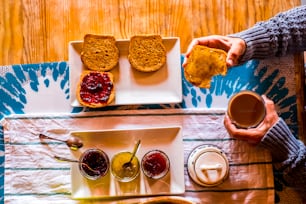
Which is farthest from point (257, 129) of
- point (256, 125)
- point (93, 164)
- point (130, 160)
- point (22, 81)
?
point (22, 81)

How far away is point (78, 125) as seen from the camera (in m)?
1.42

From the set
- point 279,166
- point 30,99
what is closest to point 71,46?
point 30,99

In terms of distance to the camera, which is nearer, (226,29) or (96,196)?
(96,196)

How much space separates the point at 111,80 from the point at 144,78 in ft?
0.33

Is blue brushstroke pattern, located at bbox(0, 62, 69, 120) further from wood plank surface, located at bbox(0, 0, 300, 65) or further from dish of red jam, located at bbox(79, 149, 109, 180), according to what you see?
dish of red jam, located at bbox(79, 149, 109, 180)

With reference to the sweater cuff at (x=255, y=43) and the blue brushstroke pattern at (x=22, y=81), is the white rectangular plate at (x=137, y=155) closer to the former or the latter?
the blue brushstroke pattern at (x=22, y=81)

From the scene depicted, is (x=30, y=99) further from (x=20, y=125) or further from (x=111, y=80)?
(x=111, y=80)

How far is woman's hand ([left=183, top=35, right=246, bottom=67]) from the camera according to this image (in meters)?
1.34

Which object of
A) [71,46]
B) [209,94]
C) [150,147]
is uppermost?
[71,46]

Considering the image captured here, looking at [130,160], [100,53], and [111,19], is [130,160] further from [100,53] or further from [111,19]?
[111,19]

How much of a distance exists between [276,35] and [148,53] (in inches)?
14.5

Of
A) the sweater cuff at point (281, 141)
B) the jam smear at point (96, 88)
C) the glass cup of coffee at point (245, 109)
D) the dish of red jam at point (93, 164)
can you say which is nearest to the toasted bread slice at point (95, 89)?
the jam smear at point (96, 88)

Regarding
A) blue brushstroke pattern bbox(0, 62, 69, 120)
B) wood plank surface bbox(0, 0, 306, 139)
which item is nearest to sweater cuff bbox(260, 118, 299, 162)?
wood plank surface bbox(0, 0, 306, 139)

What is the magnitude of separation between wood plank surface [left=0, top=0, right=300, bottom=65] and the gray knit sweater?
0.10 m
